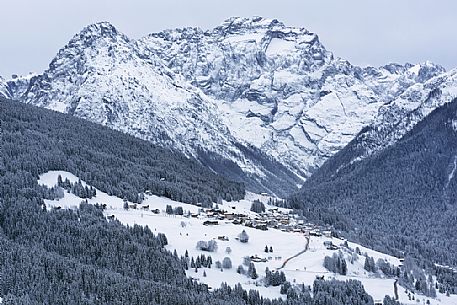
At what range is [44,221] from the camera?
617 ft

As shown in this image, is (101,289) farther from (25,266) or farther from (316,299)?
(316,299)

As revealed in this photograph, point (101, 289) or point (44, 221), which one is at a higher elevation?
point (44, 221)

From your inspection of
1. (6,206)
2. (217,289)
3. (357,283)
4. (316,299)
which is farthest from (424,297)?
(6,206)

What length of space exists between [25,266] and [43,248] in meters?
20.3

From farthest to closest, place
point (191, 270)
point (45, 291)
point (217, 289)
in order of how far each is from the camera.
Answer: point (191, 270) < point (217, 289) < point (45, 291)

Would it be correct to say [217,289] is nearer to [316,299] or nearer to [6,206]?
[316,299]

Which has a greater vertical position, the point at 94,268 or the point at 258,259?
the point at 258,259

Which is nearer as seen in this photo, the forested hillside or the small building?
the forested hillside

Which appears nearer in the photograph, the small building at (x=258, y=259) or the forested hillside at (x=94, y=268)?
the forested hillside at (x=94, y=268)

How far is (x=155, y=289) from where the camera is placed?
512ft

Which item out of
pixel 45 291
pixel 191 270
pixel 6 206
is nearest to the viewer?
pixel 45 291

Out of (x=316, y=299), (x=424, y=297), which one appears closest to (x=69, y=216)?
(x=316, y=299)

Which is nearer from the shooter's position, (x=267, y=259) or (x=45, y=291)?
(x=45, y=291)

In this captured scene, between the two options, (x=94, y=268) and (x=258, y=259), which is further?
(x=258, y=259)
